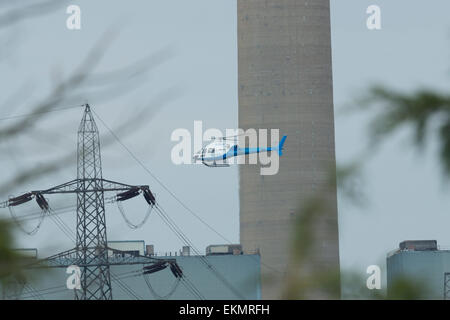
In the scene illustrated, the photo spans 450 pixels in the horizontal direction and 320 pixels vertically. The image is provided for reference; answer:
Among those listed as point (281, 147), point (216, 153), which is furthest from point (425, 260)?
point (216, 153)

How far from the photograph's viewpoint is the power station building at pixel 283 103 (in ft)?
535

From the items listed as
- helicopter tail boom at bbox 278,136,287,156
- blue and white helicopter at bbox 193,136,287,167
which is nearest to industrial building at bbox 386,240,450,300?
helicopter tail boom at bbox 278,136,287,156

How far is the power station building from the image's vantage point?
163 meters

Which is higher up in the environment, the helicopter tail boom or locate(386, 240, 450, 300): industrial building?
the helicopter tail boom

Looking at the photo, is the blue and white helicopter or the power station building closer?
the blue and white helicopter

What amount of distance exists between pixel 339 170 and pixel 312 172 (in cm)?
16007

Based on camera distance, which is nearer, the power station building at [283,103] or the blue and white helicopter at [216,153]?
the blue and white helicopter at [216,153]

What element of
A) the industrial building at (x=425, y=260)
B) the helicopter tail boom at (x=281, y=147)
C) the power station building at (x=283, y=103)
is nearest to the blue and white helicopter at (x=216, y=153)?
the helicopter tail boom at (x=281, y=147)

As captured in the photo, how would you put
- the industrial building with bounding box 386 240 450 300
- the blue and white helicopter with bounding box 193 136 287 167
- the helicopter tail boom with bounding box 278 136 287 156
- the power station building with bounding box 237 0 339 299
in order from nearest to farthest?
the blue and white helicopter with bounding box 193 136 287 167 < the industrial building with bounding box 386 240 450 300 < the helicopter tail boom with bounding box 278 136 287 156 < the power station building with bounding box 237 0 339 299

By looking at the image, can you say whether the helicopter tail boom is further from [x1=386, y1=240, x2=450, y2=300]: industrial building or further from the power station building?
[x1=386, y1=240, x2=450, y2=300]: industrial building

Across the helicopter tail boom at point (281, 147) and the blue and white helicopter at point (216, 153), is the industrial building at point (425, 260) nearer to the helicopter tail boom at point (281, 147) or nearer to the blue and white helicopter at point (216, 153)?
the helicopter tail boom at point (281, 147)

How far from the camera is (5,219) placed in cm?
577

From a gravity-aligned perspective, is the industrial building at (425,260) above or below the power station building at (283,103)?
below
